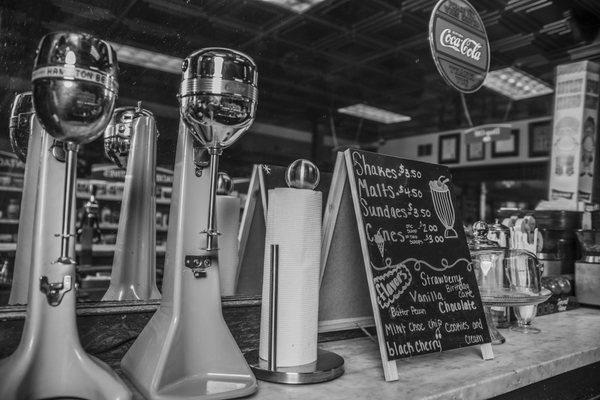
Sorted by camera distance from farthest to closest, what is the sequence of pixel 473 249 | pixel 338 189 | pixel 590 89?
1. pixel 590 89
2. pixel 473 249
3. pixel 338 189

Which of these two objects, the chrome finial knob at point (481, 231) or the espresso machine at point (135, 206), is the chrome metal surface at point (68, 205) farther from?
the chrome finial knob at point (481, 231)

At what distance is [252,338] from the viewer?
1.32m

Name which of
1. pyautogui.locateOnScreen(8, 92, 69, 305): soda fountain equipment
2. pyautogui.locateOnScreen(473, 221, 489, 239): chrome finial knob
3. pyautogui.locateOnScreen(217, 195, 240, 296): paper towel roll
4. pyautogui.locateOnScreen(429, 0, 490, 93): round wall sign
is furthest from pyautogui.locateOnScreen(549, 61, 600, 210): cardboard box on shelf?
pyautogui.locateOnScreen(8, 92, 69, 305): soda fountain equipment

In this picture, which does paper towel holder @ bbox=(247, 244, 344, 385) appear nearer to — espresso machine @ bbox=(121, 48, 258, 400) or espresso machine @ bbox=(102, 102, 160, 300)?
espresso machine @ bbox=(121, 48, 258, 400)

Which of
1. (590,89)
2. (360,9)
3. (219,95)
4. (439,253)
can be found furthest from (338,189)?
(360,9)

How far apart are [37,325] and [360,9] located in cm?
371

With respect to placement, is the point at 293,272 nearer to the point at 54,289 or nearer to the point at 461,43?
the point at 54,289

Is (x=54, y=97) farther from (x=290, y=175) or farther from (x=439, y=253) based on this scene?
(x=439, y=253)

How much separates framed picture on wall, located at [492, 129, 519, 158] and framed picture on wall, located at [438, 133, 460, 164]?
0.68m

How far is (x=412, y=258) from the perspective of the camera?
1.27 meters

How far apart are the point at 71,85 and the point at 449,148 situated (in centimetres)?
866

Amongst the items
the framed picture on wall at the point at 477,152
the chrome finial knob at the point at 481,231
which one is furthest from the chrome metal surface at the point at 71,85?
the framed picture on wall at the point at 477,152

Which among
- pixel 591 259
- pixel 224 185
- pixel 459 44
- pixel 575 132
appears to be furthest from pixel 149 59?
pixel 575 132

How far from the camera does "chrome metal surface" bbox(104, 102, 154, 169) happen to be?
123 cm
